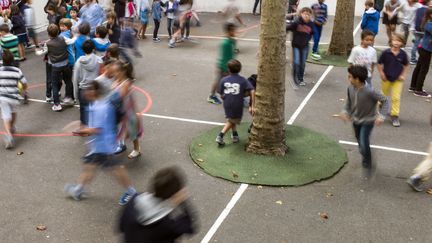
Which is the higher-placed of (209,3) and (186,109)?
(209,3)

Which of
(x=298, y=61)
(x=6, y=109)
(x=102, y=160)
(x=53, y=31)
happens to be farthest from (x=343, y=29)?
(x=102, y=160)

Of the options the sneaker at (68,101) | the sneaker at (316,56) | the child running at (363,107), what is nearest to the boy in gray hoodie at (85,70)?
the sneaker at (68,101)

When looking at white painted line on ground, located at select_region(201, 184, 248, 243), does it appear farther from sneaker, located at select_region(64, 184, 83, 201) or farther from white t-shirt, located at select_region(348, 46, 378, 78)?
white t-shirt, located at select_region(348, 46, 378, 78)

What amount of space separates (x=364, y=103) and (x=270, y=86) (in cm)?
150

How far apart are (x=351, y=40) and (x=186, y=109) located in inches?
260

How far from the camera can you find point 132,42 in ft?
41.1

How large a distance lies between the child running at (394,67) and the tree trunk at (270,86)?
2.49m

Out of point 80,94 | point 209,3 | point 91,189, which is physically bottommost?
point 91,189

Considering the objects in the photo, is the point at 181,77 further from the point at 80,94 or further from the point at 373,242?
the point at 373,242

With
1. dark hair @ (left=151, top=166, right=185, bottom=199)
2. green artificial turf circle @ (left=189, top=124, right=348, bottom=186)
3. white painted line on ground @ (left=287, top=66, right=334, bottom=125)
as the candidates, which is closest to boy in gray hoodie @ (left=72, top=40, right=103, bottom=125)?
green artificial turf circle @ (left=189, top=124, right=348, bottom=186)

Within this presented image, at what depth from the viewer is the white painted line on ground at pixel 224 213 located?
577 cm

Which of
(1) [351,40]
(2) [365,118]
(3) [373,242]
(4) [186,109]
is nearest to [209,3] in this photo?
(1) [351,40]

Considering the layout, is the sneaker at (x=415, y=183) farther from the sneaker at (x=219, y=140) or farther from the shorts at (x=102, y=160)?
the shorts at (x=102, y=160)

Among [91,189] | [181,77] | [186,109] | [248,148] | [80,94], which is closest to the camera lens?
[91,189]
